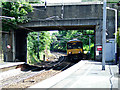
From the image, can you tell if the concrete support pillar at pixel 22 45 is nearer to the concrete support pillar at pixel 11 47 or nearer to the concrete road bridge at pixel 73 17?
the concrete support pillar at pixel 11 47

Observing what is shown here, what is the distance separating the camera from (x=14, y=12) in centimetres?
2609

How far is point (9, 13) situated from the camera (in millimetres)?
26500

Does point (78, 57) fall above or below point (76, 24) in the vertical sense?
below

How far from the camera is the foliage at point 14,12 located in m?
26.2

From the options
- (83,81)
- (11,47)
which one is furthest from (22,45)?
(83,81)

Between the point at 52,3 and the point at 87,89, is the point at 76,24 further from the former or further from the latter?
the point at 87,89

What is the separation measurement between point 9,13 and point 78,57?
1329 centimetres

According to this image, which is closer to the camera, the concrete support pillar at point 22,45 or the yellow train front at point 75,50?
the concrete support pillar at point 22,45

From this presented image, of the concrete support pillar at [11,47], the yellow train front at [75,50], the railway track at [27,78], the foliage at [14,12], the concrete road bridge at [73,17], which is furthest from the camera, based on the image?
the yellow train front at [75,50]

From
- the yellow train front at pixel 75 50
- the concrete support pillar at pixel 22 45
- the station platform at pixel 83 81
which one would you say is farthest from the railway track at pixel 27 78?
the yellow train front at pixel 75 50

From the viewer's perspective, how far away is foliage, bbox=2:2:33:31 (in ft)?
85.8

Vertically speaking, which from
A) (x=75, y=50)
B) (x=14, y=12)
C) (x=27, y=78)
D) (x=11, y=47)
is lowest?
(x=27, y=78)

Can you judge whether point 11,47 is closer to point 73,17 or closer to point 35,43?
point 73,17

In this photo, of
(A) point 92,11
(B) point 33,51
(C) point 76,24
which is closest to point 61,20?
(C) point 76,24
